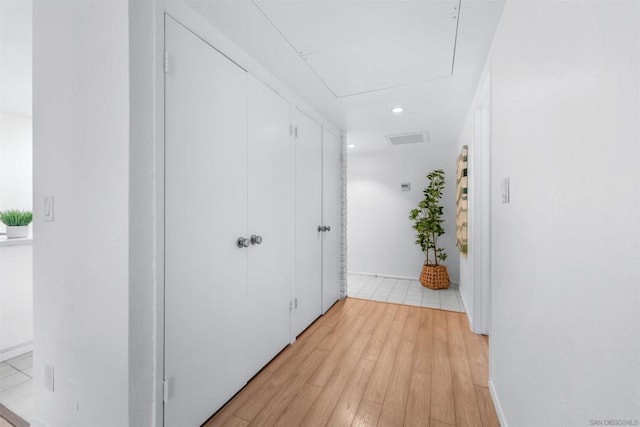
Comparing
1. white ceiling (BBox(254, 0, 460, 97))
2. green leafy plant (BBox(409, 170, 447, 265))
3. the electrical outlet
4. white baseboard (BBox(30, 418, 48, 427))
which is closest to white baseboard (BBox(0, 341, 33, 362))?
white baseboard (BBox(30, 418, 48, 427))

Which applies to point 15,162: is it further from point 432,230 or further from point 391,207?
point 432,230

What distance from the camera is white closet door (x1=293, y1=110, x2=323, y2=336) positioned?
242 centimetres

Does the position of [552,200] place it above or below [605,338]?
above

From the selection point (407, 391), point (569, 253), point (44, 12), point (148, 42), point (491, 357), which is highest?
point (44, 12)

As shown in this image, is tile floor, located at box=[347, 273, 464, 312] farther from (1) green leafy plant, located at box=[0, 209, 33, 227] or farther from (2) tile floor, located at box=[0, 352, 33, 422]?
(1) green leafy plant, located at box=[0, 209, 33, 227]

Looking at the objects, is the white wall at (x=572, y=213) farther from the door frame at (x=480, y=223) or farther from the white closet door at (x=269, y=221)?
the white closet door at (x=269, y=221)

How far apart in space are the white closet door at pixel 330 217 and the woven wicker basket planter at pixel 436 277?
1.41 meters

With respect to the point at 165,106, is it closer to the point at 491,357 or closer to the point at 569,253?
the point at 569,253

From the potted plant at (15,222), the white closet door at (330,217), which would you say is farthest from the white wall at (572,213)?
the potted plant at (15,222)

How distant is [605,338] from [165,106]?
5.45 ft

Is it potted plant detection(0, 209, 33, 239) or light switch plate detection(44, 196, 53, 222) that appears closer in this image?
light switch plate detection(44, 196, 53, 222)

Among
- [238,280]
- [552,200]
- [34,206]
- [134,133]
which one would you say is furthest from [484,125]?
[34,206]

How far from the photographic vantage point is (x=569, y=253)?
0.75 m

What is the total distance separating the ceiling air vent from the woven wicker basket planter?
6.03ft
